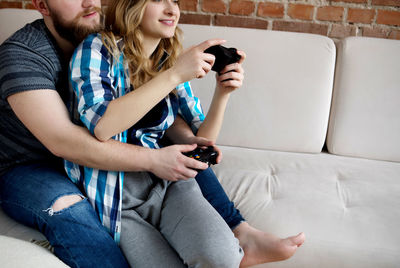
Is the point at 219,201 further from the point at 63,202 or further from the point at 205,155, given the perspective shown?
the point at 63,202

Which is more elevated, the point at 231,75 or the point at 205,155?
the point at 231,75

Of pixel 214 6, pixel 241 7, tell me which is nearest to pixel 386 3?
pixel 241 7

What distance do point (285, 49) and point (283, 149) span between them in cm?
43

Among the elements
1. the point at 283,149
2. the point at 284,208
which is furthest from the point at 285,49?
the point at 284,208

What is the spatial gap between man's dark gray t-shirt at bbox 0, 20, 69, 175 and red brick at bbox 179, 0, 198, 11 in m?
0.92

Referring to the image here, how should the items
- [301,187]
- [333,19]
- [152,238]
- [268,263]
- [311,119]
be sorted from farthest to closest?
[333,19]
[311,119]
[301,187]
[268,263]
[152,238]

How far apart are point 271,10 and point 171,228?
1324mm

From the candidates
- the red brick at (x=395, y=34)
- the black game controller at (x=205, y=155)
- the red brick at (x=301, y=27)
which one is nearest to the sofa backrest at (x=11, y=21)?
the black game controller at (x=205, y=155)

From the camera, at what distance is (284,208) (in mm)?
1179

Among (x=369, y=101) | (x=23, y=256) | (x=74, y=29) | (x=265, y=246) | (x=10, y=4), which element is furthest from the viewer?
(x=10, y=4)

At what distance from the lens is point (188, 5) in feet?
6.23

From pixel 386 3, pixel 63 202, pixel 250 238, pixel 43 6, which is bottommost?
pixel 250 238

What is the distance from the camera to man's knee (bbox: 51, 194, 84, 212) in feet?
3.11

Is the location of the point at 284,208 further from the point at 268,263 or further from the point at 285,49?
the point at 285,49
